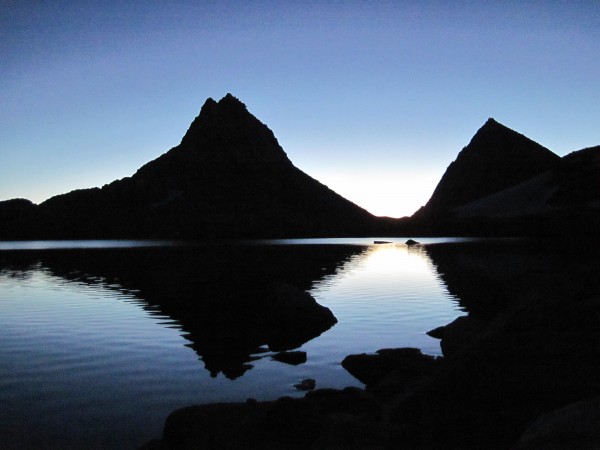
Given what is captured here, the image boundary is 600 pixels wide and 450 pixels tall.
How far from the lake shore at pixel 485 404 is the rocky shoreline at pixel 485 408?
0.02 meters

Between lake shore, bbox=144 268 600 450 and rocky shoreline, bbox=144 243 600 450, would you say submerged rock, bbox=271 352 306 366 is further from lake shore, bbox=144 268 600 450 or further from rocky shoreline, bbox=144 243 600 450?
lake shore, bbox=144 268 600 450

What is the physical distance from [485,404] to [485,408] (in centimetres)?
6

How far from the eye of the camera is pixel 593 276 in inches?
618

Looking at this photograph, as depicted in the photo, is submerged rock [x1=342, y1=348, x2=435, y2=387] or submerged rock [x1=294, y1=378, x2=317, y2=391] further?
submerged rock [x1=294, y1=378, x2=317, y2=391]

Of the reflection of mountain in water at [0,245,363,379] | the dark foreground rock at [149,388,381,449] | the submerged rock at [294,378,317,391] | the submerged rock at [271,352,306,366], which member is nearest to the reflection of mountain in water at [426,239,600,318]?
the dark foreground rock at [149,388,381,449]

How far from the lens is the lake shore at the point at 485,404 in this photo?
7.87 m

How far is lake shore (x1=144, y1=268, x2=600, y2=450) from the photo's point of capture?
7871mm

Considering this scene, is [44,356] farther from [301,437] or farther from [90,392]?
[301,437]

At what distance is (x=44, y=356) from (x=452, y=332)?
16.0 meters

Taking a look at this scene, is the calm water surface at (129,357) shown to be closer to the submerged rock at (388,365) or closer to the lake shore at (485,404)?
the submerged rock at (388,365)

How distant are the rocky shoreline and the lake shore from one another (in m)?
0.02

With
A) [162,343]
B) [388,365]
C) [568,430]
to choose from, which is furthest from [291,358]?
[568,430]

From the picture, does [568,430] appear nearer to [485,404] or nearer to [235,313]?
[485,404]

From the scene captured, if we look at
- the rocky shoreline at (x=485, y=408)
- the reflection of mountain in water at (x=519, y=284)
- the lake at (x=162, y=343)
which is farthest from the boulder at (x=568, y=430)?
the lake at (x=162, y=343)
